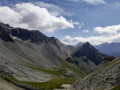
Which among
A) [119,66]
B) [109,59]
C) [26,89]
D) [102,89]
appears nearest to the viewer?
[102,89]

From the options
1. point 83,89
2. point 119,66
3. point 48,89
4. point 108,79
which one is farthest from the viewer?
point 48,89

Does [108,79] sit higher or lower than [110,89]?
higher

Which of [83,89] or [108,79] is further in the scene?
[83,89]

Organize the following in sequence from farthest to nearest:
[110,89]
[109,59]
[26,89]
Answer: [109,59] < [26,89] < [110,89]

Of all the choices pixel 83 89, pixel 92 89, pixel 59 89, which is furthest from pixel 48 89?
pixel 92 89

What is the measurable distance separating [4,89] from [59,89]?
60999 mm

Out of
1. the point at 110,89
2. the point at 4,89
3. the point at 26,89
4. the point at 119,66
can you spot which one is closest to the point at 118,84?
the point at 110,89

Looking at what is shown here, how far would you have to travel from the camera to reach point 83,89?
76500mm

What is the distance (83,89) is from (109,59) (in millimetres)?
27002

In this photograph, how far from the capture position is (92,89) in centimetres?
6850

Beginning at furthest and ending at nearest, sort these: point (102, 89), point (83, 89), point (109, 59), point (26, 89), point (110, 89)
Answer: point (109, 59)
point (26, 89)
point (83, 89)
point (102, 89)
point (110, 89)

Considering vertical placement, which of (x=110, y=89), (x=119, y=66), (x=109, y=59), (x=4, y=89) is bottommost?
(x=110, y=89)

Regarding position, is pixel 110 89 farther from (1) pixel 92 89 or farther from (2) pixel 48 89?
(2) pixel 48 89

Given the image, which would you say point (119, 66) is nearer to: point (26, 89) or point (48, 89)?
point (26, 89)
